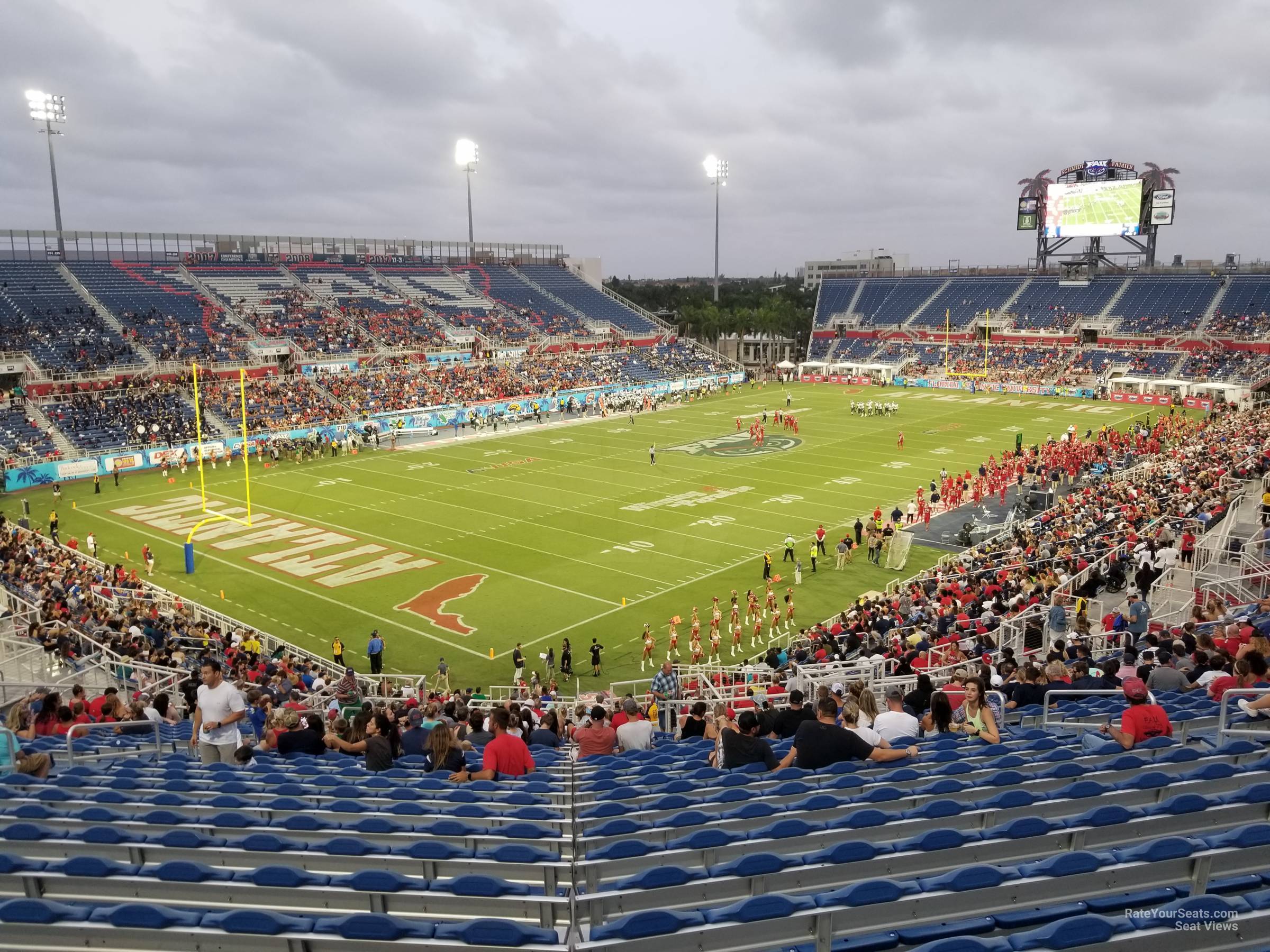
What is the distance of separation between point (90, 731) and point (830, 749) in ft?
29.0

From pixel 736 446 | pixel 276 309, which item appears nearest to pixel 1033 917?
pixel 736 446

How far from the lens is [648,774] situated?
8203 millimetres

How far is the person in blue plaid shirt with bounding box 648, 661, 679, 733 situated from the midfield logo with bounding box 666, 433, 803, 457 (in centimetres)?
2941

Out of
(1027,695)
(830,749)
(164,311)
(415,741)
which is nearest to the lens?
(830,749)

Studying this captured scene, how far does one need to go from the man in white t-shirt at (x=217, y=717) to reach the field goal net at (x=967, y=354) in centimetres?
7195

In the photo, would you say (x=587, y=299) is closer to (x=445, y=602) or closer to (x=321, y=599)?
(x=321, y=599)

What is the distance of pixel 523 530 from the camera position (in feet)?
105

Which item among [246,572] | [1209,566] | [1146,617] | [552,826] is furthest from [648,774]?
[246,572]

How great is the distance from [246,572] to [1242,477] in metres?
28.8

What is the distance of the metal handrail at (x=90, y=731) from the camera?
30.3ft

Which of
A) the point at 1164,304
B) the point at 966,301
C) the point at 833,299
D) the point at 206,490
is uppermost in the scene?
the point at 833,299

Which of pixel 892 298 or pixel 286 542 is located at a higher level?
pixel 892 298

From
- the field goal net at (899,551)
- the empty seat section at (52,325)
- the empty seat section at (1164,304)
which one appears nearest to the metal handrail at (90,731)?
the field goal net at (899,551)

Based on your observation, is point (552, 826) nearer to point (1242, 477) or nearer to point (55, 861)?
point (55, 861)
